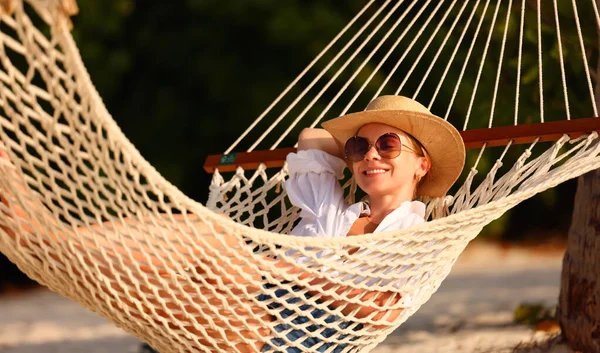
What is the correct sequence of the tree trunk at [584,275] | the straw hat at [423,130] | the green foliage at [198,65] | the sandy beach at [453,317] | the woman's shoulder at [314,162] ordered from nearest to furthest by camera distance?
1. the straw hat at [423,130]
2. the woman's shoulder at [314,162]
3. the tree trunk at [584,275]
4. the sandy beach at [453,317]
5. the green foliage at [198,65]

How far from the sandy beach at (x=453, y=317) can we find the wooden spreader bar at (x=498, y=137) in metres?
0.94

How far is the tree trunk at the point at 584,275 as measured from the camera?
9.24 feet

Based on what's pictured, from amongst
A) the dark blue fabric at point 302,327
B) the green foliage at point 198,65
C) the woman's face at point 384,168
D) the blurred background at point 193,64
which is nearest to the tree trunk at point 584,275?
the woman's face at point 384,168

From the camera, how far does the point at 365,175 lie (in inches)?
90.2

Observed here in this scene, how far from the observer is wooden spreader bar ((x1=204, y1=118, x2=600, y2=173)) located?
2285mm

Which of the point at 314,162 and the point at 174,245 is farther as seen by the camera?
the point at 314,162

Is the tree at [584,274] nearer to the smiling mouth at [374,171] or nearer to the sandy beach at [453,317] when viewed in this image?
the sandy beach at [453,317]

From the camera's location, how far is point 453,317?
13.8ft

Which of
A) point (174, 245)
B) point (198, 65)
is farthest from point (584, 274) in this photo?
point (198, 65)

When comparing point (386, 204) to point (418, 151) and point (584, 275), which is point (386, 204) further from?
point (584, 275)

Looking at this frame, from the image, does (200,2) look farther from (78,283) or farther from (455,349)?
(78,283)

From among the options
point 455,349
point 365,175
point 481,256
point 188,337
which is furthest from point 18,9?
point 481,256

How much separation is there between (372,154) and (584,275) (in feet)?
3.16

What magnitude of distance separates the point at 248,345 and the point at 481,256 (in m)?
3.95
